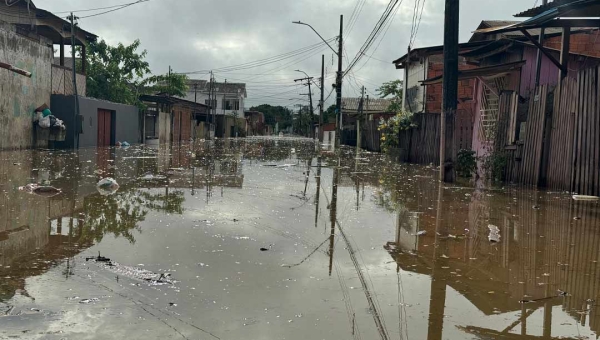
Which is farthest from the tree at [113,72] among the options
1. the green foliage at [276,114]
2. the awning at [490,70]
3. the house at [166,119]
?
the green foliage at [276,114]

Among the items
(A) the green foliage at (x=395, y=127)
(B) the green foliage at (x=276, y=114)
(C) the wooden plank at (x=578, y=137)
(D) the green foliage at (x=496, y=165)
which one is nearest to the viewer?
(C) the wooden plank at (x=578, y=137)

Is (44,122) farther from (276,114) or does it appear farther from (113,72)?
(276,114)

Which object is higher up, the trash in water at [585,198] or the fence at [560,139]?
the fence at [560,139]

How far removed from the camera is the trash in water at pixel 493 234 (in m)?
5.91

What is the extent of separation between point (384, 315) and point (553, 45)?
69.4ft

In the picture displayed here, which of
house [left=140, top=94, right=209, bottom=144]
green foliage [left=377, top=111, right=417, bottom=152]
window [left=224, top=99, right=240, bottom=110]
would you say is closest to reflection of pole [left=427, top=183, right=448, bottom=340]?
green foliage [left=377, top=111, right=417, bottom=152]

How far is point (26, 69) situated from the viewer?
2177 cm

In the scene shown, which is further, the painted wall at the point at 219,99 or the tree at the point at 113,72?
the painted wall at the point at 219,99

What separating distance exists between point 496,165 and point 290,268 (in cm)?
932

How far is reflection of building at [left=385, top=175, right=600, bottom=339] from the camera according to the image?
12.2 ft

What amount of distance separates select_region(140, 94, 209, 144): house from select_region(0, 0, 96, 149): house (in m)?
10.8

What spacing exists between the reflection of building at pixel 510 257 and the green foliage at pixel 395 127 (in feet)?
37.2

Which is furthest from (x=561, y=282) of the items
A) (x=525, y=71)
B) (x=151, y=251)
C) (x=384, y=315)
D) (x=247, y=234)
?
(x=525, y=71)

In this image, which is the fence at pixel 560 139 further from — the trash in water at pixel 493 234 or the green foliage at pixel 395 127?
the green foliage at pixel 395 127
